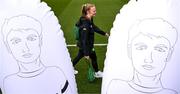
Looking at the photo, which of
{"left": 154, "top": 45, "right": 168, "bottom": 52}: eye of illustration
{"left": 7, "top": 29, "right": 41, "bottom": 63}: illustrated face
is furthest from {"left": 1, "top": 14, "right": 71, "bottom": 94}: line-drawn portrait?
{"left": 154, "top": 45, "right": 168, "bottom": 52}: eye of illustration

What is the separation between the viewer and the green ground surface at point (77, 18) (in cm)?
879

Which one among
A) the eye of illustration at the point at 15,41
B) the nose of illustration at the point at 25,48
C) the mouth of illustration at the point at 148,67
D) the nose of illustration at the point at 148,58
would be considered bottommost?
the mouth of illustration at the point at 148,67

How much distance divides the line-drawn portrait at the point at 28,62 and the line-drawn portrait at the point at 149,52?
83 centimetres

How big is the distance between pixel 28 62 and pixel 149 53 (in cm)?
137

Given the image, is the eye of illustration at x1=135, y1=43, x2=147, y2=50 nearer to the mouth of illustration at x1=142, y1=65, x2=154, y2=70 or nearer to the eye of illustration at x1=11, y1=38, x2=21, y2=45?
the mouth of illustration at x1=142, y1=65, x2=154, y2=70

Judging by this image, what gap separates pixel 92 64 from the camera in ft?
29.3

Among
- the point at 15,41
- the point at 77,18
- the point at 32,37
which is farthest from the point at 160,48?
the point at 77,18

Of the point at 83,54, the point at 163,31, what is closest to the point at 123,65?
the point at 163,31

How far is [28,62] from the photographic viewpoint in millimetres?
5121

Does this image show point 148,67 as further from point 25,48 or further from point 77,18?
point 77,18

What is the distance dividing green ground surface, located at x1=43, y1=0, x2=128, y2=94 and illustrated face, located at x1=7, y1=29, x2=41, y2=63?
3.34 meters

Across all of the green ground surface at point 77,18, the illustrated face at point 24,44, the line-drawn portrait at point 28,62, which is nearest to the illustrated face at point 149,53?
the line-drawn portrait at point 28,62

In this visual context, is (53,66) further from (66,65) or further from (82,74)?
(82,74)

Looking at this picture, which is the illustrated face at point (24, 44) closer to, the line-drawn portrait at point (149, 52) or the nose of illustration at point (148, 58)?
the line-drawn portrait at point (149, 52)
